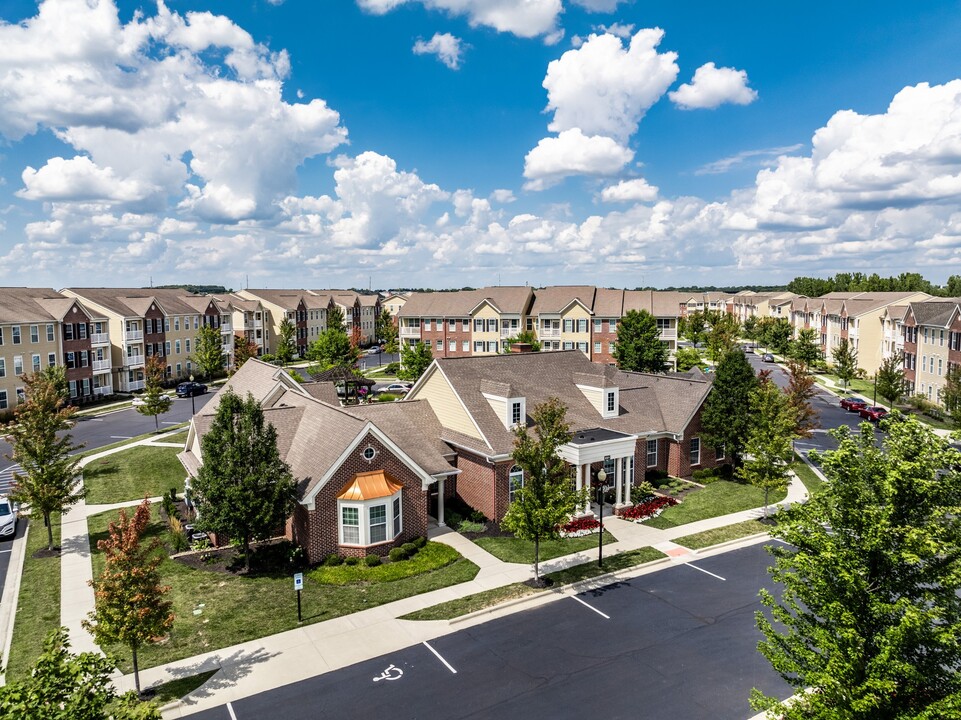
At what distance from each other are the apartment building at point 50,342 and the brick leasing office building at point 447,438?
98.6 feet

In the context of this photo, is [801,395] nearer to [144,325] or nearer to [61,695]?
[61,695]

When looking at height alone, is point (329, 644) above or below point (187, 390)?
below

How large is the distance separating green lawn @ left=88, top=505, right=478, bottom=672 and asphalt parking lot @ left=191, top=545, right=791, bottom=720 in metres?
3.50

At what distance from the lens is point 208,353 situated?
74.0 meters

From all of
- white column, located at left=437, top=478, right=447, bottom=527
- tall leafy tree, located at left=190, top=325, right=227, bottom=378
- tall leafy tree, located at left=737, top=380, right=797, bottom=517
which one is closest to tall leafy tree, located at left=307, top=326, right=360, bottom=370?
tall leafy tree, located at left=190, top=325, right=227, bottom=378

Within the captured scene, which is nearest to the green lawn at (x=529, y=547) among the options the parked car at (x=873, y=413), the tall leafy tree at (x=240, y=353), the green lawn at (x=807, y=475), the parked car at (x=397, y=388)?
the green lawn at (x=807, y=475)

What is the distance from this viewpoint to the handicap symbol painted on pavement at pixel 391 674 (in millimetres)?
17062

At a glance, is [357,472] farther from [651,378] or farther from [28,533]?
[651,378]

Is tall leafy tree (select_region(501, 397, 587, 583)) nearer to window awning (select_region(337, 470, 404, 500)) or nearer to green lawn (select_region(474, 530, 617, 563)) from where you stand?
green lawn (select_region(474, 530, 617, 563))

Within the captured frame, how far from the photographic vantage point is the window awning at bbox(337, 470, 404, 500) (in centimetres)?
2504

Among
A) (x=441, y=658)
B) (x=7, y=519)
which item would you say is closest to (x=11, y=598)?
(x=7, y=519)

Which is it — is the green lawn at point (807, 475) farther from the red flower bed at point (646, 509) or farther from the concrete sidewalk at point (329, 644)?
the concrete sidewalk at point (329, 644)

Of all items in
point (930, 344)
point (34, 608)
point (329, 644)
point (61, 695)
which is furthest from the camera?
point (930, 344)

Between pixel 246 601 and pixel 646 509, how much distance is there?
19290mm
